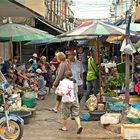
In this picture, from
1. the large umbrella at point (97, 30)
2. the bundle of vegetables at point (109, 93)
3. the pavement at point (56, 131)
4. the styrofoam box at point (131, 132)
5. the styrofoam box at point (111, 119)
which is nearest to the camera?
the styrofoam box at point (131, 132)

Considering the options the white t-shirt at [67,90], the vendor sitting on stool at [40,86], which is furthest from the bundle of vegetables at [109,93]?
the vendor sitting on stool at [40,86]

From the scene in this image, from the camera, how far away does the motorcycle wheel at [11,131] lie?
8.16 metres

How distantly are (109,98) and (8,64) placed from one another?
16.5ft

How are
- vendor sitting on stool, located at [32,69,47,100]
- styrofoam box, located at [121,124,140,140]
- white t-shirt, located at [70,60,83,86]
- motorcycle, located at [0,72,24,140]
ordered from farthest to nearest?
1. vendor sitting on stool, located at [32,69,47,100]
2. white t-shirt, located at [70,60,83,86]
3. styrofoam box, located at [121,124,140,140]
4. motorcycle, located at [0,72,24,140]

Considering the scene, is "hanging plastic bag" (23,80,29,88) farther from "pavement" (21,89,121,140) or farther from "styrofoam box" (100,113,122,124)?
"styrofoam box" (100,113,122,124)

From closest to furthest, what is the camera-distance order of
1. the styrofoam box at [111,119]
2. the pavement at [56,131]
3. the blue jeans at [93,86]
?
the pavement at [56,131] → the styrofoam box at [111,119] → the blue jeans at [93,86]

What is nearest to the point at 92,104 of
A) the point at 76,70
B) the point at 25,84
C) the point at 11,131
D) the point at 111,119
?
the point at 76,70

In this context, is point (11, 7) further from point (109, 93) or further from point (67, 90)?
point (67, 90)

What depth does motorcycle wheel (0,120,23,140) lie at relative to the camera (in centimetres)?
816

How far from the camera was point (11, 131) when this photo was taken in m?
8.19

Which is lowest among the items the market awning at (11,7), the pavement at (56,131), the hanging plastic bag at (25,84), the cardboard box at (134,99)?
the pavement at (56,131)

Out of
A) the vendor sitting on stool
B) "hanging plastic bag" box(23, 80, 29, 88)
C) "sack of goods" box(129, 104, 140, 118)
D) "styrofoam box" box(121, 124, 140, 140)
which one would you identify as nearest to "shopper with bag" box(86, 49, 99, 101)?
"hanging plastic bag" box(23, 80, 29, 88)

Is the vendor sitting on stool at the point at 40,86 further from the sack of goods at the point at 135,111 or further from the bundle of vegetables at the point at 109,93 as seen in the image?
the sack of goods at the point at 135,111

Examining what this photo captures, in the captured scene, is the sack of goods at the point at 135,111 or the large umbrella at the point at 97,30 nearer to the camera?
the sack of goods at the point at 135,111
